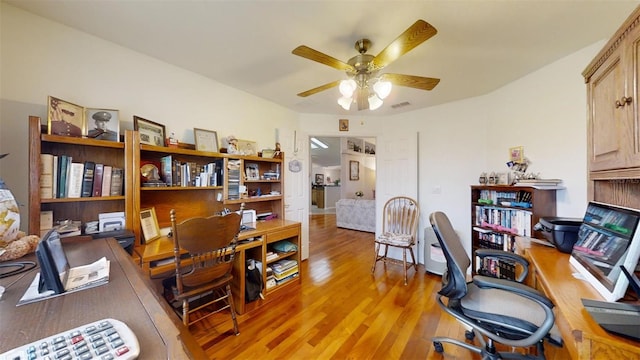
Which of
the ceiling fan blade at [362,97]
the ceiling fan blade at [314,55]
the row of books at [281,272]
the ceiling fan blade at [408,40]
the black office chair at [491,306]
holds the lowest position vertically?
the row of books at [281,272]

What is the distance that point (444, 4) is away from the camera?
53.1 inches

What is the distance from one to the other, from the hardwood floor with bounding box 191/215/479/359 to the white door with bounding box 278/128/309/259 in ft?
2.71

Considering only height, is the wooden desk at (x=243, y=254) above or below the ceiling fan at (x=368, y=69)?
below

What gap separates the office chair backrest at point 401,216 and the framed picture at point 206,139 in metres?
2.53

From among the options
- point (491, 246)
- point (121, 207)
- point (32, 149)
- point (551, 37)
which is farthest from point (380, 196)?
point (32, 149)

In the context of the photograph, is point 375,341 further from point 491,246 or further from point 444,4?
point 444,4

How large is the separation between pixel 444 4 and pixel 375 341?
7.85 feet

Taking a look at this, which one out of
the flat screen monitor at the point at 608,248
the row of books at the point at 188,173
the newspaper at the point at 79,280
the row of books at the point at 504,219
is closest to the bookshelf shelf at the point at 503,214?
the row of books at the point at 504,219

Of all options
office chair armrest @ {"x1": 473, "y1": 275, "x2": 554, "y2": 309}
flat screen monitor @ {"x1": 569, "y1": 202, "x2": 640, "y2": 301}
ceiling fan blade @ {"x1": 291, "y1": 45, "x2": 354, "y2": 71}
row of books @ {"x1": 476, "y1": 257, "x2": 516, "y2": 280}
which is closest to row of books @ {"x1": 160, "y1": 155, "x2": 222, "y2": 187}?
ceiling fan blade @ {"x1": 291, "y1": 45, "x2": 354, "y2": 71}

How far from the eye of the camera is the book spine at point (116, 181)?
Result: 64.2 inches

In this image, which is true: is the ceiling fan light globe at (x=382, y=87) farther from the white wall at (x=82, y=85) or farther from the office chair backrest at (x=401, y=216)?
the office chair backrest at (x=401, y=216)

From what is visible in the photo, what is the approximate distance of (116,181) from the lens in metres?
1.65

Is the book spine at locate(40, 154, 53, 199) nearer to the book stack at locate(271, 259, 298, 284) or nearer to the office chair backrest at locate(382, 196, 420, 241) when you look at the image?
the book stack at locate(271, 259, 298, 284)

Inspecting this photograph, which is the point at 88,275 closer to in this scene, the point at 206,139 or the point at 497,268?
the point at 206,139
